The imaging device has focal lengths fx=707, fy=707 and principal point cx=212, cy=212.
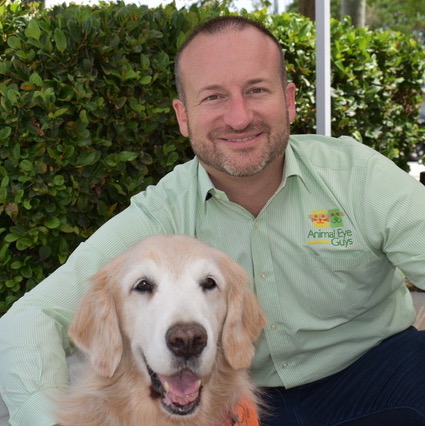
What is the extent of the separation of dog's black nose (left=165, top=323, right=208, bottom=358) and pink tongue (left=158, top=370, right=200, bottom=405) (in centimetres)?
17

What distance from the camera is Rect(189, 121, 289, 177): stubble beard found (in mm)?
3186

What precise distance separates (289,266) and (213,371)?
0.67 meters

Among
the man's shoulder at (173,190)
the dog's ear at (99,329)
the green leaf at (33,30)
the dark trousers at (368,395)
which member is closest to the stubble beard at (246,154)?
the man's shoulder at (173,190)

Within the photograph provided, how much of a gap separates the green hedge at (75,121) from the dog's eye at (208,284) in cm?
209

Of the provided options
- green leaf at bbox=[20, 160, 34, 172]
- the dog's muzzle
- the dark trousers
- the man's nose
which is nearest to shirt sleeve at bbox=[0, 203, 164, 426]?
the dog's muzzle

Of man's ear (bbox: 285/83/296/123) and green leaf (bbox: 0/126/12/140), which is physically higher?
man's ear (bbox: 285/83/296/123)

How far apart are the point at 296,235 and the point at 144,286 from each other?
2.89 ft

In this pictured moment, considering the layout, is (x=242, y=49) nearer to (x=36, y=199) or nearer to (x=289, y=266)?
(x=289, y=266)

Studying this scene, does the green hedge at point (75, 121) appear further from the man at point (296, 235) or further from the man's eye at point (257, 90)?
the man's eye at point (257, 90)

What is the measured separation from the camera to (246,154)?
3.20 m

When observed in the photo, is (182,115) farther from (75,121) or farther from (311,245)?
(75,121)

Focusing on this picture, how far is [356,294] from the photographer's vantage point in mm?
3211

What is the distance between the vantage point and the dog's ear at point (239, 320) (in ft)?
8.96

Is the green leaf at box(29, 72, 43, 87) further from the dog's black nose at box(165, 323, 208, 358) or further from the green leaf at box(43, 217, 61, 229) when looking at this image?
the dog's black nose at box(165, 323, 208, 358)
